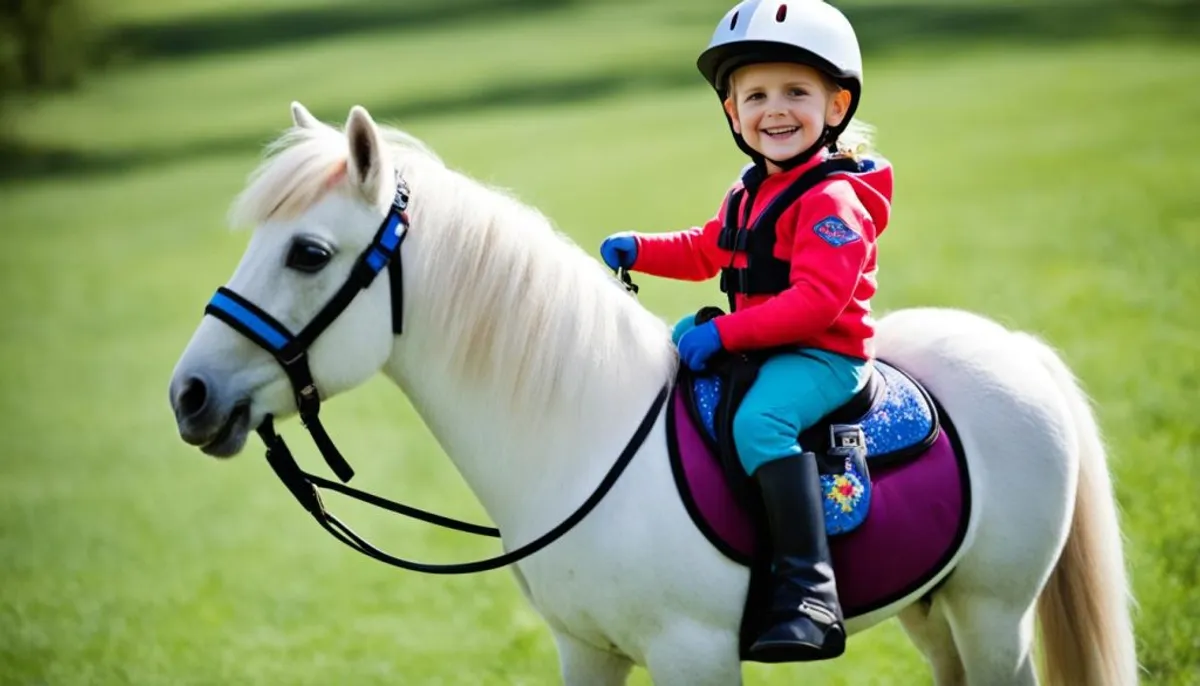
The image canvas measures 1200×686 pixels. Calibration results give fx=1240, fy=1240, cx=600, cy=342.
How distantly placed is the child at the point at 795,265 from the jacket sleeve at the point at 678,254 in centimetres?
27

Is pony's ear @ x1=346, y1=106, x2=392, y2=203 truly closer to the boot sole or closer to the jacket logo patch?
the jacket logo patch

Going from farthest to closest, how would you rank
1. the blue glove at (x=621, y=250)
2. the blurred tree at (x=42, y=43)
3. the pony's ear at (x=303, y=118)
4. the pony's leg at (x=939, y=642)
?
the blurred tree at (x=42, y=43)
the pony's leg at (x=939, y=642)
the blue glove at (x=621, y=250)
the pony's ear at (x=303, y=118)

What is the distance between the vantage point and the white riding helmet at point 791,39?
2996 millimetres

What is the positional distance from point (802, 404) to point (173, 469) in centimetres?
942

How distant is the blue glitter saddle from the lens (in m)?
3.06

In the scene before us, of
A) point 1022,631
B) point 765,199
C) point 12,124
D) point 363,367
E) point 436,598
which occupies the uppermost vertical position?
point 12,124

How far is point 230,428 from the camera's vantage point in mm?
2992

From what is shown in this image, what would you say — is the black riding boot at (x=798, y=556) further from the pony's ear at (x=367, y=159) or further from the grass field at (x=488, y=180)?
the grass field at (x=488, y=180)

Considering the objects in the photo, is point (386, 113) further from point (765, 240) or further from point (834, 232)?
point (834, 232)

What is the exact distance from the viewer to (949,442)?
3232mm

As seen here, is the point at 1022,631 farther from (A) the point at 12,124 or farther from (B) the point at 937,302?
(A) the point at 12,124

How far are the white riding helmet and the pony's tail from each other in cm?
120

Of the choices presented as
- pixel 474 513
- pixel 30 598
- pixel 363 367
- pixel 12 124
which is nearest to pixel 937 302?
pixel 474 513

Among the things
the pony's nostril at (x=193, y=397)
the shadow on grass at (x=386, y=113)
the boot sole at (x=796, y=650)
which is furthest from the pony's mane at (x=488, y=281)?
the shadow on grass at (x=386, y=113)
